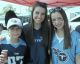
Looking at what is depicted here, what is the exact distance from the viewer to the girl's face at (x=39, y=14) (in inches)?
82.2

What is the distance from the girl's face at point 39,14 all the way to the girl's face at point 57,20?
115 mm

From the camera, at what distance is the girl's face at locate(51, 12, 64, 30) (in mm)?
2009

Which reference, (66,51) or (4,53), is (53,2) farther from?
(4,53)

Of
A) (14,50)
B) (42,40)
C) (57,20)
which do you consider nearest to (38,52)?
(42,40)

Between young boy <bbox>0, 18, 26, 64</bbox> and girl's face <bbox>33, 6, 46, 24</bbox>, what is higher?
girl's face <bbox>33, 6, 46, 24</bbox>

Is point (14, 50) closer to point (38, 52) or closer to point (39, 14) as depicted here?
point (38, 52)

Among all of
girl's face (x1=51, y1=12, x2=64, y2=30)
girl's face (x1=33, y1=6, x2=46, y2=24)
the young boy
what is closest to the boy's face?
the young boy

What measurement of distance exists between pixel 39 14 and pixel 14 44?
332 millimetres

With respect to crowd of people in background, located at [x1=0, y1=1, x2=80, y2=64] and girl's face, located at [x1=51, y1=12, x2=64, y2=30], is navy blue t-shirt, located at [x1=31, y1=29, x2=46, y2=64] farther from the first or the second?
girl's face, located at [x1=51, y1=12, x2=64, y2=30]

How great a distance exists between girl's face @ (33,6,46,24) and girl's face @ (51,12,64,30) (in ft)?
0.38

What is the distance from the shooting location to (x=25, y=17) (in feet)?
11.8


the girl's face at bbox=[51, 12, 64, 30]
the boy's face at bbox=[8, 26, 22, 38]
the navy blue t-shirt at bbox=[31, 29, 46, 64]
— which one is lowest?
the navy blue t-shirt at bbox=[31, 29, 46, 64]

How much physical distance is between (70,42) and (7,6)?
6.84 ft

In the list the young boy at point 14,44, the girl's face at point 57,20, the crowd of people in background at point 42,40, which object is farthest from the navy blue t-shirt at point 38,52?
the girl's face at point 57,20
